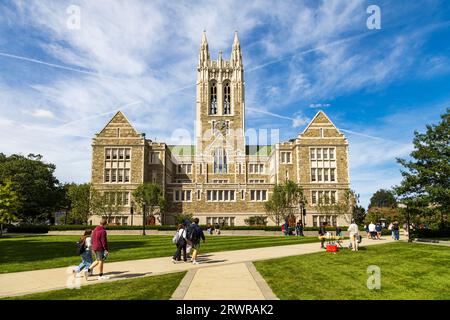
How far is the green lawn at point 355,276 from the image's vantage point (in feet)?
30.8

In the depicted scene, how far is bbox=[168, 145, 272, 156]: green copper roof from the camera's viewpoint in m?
71.5

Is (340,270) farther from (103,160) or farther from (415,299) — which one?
(103,160)

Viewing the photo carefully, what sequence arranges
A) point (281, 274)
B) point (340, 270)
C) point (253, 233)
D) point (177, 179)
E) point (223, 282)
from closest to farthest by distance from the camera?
point (223, 282), point (281, 274), point (340, 270), point (253, 233), point (177, 179)

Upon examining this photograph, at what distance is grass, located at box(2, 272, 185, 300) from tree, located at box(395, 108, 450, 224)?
2179 centimetres

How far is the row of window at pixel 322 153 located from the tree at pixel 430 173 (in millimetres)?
27662

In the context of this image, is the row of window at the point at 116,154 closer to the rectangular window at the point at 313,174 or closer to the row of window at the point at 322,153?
the rectangular window at the point at 313,174

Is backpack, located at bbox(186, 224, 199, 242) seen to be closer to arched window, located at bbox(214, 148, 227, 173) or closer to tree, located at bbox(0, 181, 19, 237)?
Answer: tree, located at bbox(0, 181, 19, 237)

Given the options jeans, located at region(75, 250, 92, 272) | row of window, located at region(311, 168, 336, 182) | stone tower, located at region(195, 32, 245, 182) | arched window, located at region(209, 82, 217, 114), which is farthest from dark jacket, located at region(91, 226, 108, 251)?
arched window, located at region(209, 82, 217, 114)

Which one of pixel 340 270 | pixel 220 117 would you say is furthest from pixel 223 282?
pixel 220 117

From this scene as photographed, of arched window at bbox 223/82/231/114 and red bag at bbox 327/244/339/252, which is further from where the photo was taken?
arched window at bbox 223/82/231/114

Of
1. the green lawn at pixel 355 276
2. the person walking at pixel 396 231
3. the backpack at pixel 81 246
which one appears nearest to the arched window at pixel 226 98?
the person walking at pixel 396 231

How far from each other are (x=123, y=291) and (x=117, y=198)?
4279 cm
